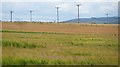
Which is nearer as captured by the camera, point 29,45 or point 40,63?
point 40,63

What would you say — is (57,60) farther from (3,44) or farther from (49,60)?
(3,44)

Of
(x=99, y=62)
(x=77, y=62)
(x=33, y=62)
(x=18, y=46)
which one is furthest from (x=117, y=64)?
(x=18, y=46)

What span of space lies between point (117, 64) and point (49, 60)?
4.57m

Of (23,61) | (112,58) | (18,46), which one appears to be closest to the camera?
(23,61)

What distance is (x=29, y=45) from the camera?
3138cm

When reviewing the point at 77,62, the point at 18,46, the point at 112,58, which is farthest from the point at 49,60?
the point at 18,46

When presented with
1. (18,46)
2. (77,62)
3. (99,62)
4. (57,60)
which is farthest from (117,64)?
(18,46)

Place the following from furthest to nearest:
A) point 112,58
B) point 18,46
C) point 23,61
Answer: point 18,46
point 112,58
point 23,61

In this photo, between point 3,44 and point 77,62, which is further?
point 3,44

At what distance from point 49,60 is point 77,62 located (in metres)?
1.87

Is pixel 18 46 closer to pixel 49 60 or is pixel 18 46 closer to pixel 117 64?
pixel 49 60

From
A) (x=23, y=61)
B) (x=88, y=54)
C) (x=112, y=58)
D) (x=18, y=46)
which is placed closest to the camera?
(x=23, y=61)

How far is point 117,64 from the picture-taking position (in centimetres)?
2172

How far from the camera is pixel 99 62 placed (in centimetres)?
2172
